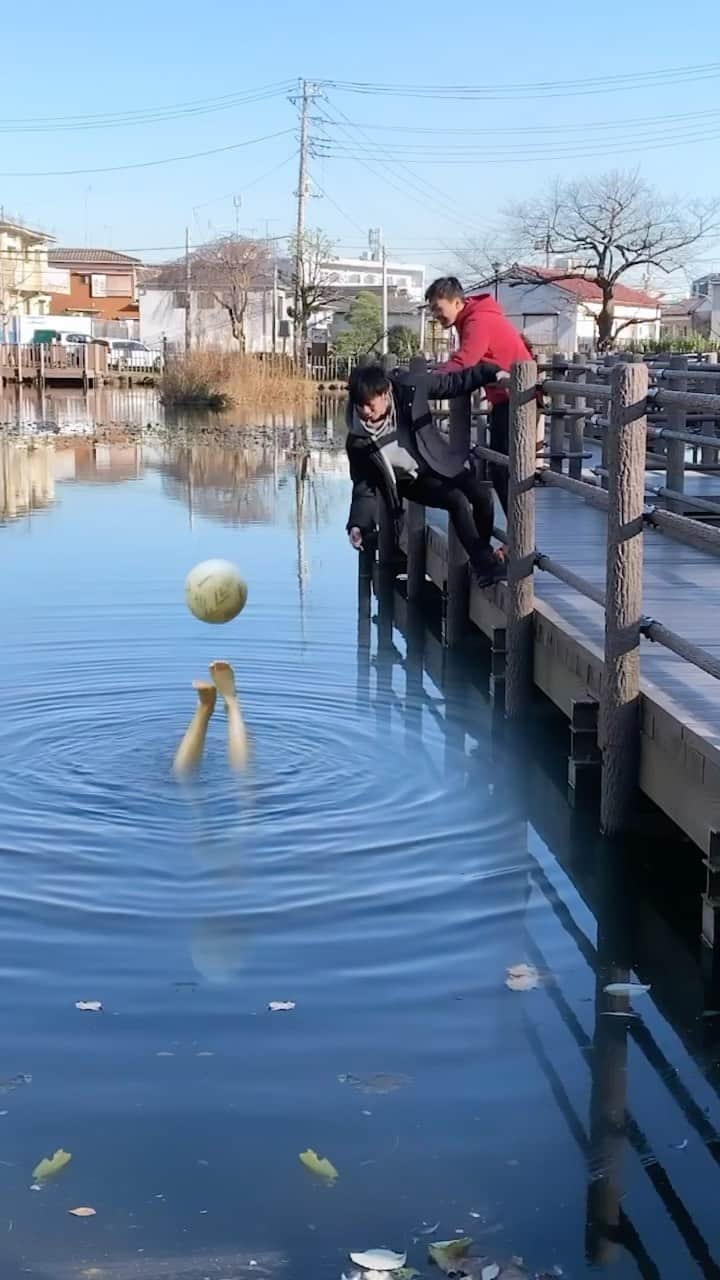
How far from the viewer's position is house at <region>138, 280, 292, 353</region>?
9575 centimetres

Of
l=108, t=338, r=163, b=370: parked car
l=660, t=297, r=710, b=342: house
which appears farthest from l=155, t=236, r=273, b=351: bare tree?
l=660, t=297, r=710, b=342: house

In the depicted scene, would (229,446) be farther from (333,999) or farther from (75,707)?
(333,999)

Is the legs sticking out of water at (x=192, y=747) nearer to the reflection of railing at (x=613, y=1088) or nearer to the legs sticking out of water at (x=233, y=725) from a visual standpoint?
the legs sticking out of water at (x=233, y=725)

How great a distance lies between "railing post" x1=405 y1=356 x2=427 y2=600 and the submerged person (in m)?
5.75

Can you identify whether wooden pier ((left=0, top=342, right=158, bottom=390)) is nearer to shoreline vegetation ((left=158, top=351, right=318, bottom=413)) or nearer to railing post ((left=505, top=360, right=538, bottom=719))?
shoreline vegetation ((left=158, top=351, right=318, bottom=413))

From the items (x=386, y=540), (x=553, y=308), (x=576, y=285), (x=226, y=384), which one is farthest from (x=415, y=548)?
(x=576, y=285)

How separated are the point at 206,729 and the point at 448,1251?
471 centimetres

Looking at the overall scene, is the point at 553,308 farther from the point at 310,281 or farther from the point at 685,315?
the point at 685,315

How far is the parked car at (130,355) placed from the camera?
90750 millimetres

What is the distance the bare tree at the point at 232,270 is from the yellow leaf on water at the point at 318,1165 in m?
88.4

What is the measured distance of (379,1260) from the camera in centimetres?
393

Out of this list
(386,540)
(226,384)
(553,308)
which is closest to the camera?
(386,540)

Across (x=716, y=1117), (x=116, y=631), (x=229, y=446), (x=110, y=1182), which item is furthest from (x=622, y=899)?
(x=229, y=446)

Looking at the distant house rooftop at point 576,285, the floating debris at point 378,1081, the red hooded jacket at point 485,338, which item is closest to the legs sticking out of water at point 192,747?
the red hooded jacket at point 485,338
